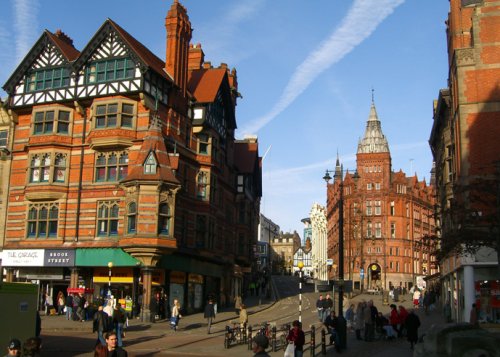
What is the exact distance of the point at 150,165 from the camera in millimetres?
36406

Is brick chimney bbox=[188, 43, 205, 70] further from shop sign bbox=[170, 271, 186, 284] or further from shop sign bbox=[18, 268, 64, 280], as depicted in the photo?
shop sign bbox=[18, 268, 64, 280]

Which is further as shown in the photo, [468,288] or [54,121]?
[54,121]

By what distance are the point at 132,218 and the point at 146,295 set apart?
4.65m

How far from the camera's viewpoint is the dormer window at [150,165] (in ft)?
119

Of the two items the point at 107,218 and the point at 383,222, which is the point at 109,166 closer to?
the point at 107,218

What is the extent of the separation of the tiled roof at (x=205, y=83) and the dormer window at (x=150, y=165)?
9401mm

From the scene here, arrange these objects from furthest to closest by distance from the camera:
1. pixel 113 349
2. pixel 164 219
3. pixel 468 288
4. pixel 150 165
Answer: pixel 164 219 < pixel 150 165 < pixel 468 288 < pixel 113 349

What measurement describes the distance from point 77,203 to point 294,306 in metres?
20.2

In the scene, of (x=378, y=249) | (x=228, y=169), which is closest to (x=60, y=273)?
(x=228, y=169)

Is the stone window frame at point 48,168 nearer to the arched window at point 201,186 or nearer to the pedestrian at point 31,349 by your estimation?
the arched window at point 201,186

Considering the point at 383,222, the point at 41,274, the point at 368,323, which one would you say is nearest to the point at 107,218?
the point at 41,274

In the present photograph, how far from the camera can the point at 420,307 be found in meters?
48.3

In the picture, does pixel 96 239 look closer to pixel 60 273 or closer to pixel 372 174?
pixel 60 273

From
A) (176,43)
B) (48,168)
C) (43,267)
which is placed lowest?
(43,267)
